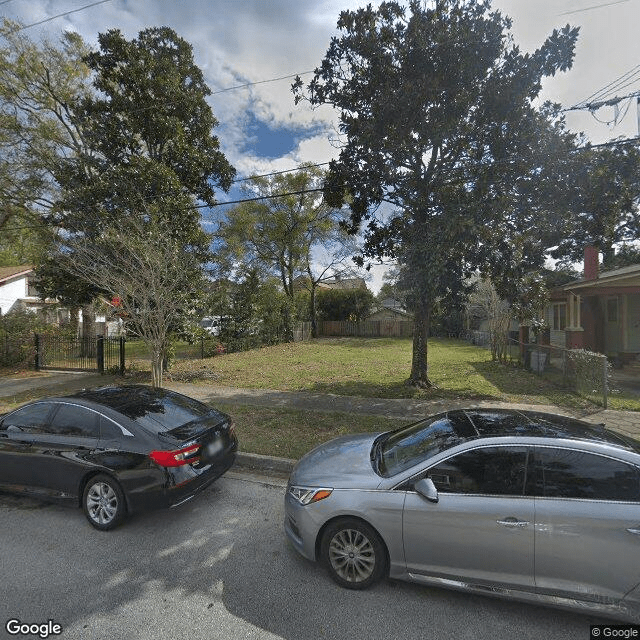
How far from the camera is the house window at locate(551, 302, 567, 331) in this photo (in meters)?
17.2

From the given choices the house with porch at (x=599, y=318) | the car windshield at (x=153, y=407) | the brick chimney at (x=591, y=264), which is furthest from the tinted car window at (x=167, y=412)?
the brick chimney at (x=591, y=264)

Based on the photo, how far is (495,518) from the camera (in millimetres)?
2750

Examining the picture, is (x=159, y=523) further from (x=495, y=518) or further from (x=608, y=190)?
(x=608, y=190)

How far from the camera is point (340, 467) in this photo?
11.4 ft

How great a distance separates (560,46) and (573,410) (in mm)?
8255

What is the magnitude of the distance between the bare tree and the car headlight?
667cm

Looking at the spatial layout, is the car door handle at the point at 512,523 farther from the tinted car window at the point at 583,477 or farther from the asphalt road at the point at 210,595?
the asphalt road at the point at 210,595

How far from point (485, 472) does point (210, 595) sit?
91.3 inches

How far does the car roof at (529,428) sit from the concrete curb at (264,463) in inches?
107

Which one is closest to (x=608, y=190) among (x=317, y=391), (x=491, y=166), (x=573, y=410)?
(x=491, y=166)

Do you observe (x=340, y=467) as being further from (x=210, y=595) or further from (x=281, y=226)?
(x=281, y=226)

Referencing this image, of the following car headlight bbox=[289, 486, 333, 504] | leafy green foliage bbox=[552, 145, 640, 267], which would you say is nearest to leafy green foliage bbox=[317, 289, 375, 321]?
leafy green foliage bbox=[552, 145, 640, 267]

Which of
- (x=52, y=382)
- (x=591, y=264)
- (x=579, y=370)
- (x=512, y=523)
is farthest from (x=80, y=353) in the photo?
(x=591, y=264)

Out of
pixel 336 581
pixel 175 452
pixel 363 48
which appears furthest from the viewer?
pixel 363 48
